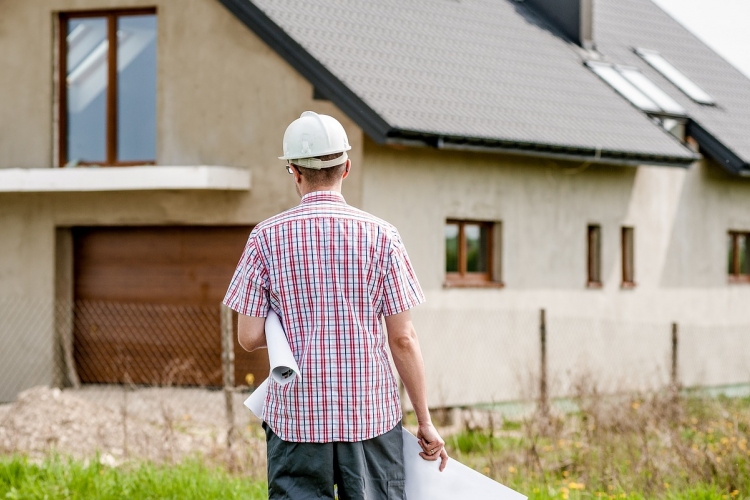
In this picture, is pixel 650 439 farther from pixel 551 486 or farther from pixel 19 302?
pixel 19 302

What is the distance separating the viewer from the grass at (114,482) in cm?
696

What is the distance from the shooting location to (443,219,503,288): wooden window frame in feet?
45.1

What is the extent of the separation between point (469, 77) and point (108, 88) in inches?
165

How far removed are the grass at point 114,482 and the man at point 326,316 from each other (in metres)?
2.91

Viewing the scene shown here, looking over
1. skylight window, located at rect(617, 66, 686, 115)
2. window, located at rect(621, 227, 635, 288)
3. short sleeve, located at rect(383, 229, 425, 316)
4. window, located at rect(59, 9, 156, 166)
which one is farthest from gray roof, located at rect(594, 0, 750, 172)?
short sleeve, located at rect(383, 229, 425, 316)

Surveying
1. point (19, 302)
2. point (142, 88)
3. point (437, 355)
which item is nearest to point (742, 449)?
point (437, 355)

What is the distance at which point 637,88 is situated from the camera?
57.4 feet

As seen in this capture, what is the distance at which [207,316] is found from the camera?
13.5 m

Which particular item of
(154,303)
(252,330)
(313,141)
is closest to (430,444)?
(252,330)

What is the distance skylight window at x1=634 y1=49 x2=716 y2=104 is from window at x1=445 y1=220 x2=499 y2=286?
565 cm

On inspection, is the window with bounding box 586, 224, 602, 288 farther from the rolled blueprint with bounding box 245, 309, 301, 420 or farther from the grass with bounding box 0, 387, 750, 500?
the rolled blueprint with bounding box 245, 309, 301, 420

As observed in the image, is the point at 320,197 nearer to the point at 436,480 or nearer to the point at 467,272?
the point at 436,480

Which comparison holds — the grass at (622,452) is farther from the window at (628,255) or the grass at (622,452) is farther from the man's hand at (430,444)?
the window at (628,255)

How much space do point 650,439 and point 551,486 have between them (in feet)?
5.93
